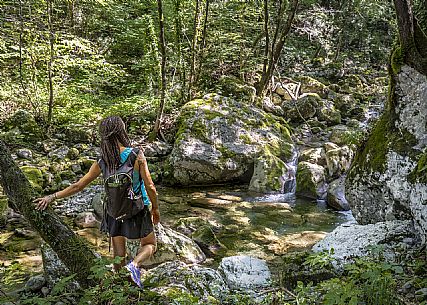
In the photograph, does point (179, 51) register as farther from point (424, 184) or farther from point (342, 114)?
point (424, 184)

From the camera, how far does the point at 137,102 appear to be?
11.7 metres

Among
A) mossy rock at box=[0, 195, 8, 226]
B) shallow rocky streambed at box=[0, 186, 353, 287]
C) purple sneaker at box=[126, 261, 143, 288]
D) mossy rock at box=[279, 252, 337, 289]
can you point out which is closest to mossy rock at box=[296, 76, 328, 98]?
shallow rocky streambed at box=[0, 186, 353, 287]

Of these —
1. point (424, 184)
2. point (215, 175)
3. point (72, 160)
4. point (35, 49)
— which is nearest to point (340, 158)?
point (215, 175)

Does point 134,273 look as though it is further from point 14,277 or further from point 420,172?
point 420,172

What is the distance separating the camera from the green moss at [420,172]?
3.98 meters

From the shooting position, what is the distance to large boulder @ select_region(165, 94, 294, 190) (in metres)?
8.87

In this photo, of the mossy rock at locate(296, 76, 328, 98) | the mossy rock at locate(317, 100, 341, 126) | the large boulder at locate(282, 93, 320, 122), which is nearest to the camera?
the mossy rock at locate(317, 100, 341, 126)

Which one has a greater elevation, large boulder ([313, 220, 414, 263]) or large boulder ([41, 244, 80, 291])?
large boulder ([313, 220, 414, 263])

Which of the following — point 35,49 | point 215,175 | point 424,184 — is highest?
point 35,49

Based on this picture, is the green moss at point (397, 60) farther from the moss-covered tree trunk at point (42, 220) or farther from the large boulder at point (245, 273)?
the moss-covered tree trunk at point (42, 220)

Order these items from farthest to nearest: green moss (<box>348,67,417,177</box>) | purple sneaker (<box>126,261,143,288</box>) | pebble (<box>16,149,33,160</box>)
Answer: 1. pebble (<box>16,149,33,160</box>)
2. green moss (<box>348,67,417,177</box>)
3. purple sneaker (<box>126,261,143,288</box>)

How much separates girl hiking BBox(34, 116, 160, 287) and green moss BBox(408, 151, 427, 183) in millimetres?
2700

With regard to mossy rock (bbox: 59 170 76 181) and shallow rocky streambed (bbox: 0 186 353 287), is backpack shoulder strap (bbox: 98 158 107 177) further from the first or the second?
mossy rock (bbox: 59 170 76 181)

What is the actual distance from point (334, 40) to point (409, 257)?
19610 mm
